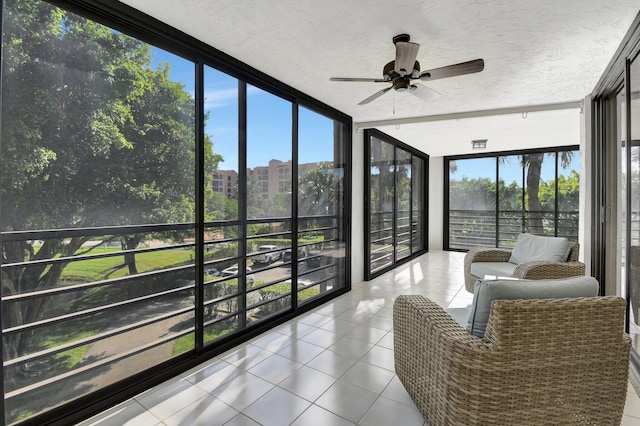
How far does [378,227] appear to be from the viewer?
529cm

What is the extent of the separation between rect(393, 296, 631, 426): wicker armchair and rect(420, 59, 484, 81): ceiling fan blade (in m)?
1.53

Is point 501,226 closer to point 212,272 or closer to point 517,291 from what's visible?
point 517,291

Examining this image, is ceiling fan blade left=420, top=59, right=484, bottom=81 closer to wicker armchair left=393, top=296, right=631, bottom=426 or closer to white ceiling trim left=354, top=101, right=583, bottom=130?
wicker armchair left=393, top=296, right=631, bottom=426

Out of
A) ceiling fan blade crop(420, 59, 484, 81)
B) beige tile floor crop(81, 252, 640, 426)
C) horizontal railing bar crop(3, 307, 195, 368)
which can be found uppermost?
ceiling fan blade crop(420, 59, 484, 81)

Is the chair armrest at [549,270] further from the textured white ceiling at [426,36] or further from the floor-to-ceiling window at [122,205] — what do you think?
the floor-to-ceiling window at [122,205]

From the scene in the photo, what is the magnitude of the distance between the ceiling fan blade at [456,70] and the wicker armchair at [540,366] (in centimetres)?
153

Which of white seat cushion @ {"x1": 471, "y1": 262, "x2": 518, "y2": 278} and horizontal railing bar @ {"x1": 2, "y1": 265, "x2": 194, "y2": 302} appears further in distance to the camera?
white seat cushion @ {"x1": 471, "y1": 262, "x2": 518, "y2": 278}

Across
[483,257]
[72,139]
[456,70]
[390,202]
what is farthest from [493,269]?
[72,139]

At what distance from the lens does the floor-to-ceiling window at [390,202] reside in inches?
191

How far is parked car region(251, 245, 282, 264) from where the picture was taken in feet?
9.77

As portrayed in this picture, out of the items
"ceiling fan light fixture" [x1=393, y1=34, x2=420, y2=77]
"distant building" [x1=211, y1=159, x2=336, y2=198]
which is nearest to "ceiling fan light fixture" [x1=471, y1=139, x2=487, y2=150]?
"distant building" [x1=211, y1=159, x2=336, y2=198]

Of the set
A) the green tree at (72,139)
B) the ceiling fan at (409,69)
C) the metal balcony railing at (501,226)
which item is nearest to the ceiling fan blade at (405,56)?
the ceiling fan at (409,69)

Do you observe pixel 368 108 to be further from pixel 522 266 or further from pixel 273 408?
pixel 273 408

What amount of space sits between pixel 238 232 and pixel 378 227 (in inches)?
120
